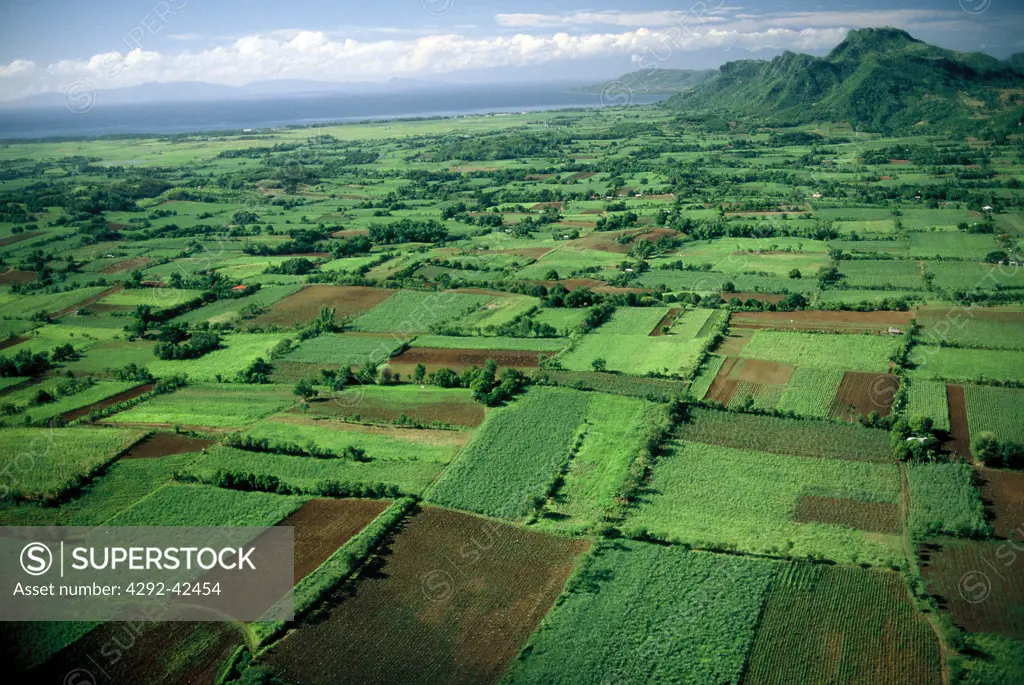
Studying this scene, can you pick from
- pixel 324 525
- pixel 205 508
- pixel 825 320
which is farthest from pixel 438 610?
pixel 825 320

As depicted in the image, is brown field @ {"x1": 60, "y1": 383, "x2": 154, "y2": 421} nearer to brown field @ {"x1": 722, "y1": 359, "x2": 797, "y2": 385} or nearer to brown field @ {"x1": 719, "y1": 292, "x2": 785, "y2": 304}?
brown field @ {"x1": 722, "y1": 359, "x2": 797, "y2": 385}

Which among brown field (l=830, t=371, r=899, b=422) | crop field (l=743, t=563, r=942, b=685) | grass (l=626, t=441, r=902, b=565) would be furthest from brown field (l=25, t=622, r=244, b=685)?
brown field (l=830, t=371, r=899, b=422)

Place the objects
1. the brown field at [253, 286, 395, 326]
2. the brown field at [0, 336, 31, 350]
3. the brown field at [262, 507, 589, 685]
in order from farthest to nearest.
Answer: the brown field at [253, 286, 395, 326]
the brown field at [0, 336, 31, 350]
the brown field at [262, 507, 589, 685]

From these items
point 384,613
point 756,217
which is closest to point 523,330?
point 384,613

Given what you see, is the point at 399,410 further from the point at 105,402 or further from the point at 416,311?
the point at 105,402

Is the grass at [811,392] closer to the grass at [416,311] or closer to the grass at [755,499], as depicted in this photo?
the grass at [755,499]

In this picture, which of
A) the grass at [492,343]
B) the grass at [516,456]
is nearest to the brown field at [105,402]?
the grass at [492,343]

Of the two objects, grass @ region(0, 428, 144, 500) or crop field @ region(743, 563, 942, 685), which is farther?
grass @ region(0, 428, 144, 500)
